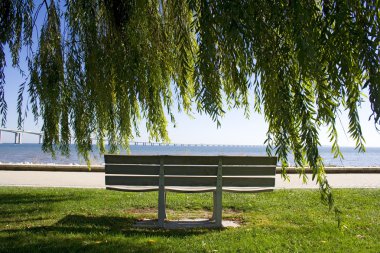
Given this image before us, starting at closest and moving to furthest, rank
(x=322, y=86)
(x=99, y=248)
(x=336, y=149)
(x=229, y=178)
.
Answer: (x=322, y=86), (x=336, y=149), (x=99, y=248), (x=229, y=178)

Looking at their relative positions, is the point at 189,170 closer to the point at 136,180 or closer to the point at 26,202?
the point at 136,180

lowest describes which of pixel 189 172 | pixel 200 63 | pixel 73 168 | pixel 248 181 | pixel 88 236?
pixel 88 236

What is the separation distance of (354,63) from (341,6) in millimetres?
418

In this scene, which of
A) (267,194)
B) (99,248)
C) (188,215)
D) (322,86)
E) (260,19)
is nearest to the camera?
(322,86)

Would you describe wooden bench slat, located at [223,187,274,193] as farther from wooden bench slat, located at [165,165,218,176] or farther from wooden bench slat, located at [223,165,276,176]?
wooden bench slat, located at [165,165,218,176]

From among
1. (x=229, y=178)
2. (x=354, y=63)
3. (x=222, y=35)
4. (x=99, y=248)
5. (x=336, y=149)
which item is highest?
(x=222, y=35)

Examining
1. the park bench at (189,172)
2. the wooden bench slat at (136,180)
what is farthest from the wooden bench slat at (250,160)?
the wooden bench slat at (136,180)

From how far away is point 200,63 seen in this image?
298 cm

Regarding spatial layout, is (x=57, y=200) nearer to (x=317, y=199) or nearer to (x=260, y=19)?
(x=317, y=199)

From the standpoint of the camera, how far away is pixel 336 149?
293cm

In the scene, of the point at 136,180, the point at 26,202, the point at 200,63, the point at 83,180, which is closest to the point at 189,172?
the point at 136,180

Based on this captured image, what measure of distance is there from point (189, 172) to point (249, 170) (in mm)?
726

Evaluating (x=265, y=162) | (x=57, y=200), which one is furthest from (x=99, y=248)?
(x=57, y=200)

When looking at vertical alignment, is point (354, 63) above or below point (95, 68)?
below
